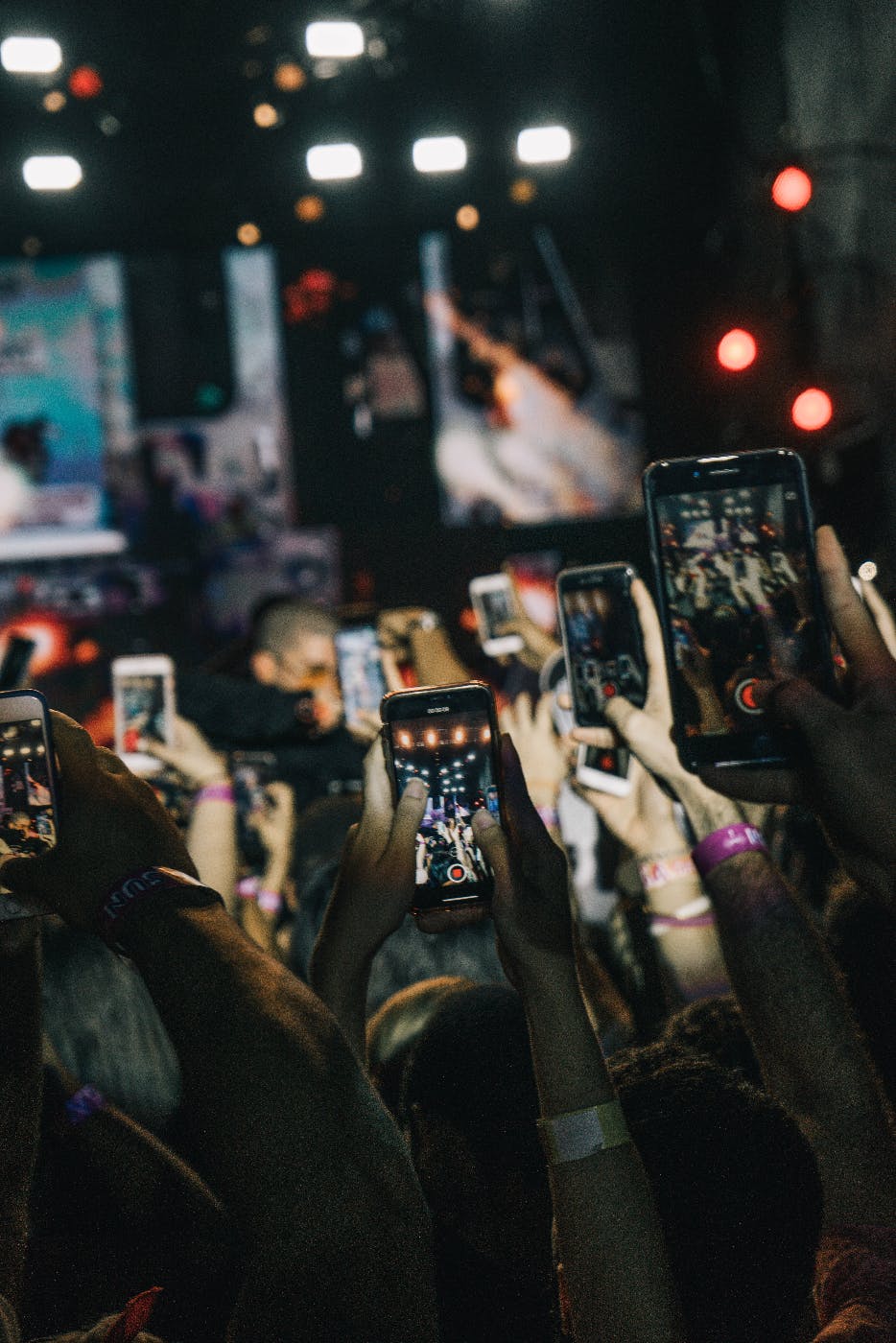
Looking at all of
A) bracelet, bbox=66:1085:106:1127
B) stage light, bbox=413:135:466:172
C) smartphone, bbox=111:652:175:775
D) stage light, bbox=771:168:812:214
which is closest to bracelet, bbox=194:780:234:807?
smartphone, bbox=111:652:175:775

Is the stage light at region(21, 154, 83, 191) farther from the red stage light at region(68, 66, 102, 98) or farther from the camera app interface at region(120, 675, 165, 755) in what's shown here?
the camera app interface at region(120, 675, 165, 755)

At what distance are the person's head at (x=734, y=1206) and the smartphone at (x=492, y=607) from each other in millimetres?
2430

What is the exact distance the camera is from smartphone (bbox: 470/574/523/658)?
353 cm

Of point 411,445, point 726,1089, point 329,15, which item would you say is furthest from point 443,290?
point 726,1089

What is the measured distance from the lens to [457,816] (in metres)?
1.45

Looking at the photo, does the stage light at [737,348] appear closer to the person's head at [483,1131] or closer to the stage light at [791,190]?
the stage light at [791,190]

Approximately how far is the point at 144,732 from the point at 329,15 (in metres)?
4.27

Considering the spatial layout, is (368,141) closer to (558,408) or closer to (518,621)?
(558,408)

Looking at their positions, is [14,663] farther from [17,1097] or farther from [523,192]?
[523,192]

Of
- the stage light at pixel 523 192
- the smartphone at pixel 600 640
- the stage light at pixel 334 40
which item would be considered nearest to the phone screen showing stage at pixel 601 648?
the smartphone at pixel 600 640

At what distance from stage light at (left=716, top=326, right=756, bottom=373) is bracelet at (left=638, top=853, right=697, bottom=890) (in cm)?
258

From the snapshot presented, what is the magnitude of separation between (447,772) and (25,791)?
590 mm

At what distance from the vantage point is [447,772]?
4.78 ft

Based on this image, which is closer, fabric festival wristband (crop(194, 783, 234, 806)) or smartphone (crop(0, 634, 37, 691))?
smartphone (crop(0, 634, 37, 691))
